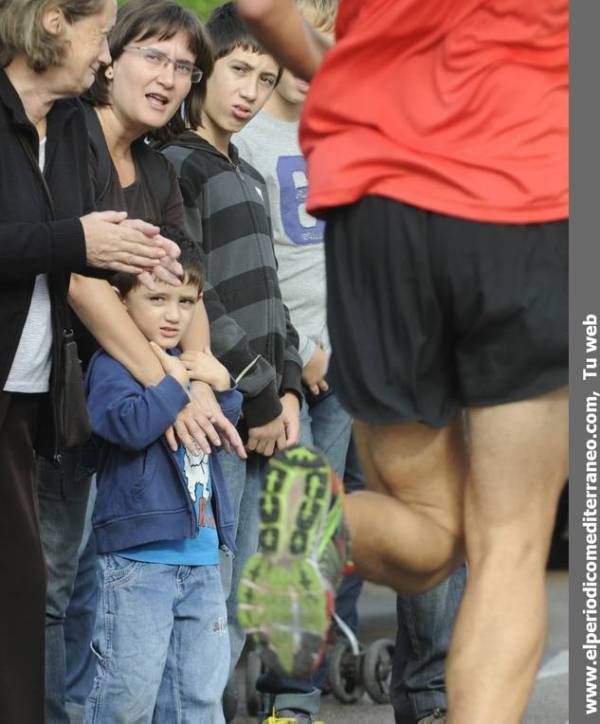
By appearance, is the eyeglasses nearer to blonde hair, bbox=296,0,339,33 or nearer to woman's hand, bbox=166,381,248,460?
blonde hair, bbox=296,0,339,33

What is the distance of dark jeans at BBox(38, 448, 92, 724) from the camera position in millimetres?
6215

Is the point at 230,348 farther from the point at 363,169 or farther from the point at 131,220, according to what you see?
the point at 363,169

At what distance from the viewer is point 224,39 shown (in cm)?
702

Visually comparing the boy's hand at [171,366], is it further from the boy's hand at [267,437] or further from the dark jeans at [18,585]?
the boy's hand at [267,437]

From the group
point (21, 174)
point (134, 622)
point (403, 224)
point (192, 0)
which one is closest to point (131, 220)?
point (21, 174)

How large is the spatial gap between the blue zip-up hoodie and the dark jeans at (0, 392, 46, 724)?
0.23 m

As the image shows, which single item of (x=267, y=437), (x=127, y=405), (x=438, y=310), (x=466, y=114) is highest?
(x=466, y=114)

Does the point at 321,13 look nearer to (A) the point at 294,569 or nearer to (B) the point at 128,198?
(B) the point at 128,198

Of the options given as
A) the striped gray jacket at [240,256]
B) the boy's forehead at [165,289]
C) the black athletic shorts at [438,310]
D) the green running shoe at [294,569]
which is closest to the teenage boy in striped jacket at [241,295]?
the striped gray jacket at [240,256]

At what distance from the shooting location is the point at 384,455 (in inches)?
181

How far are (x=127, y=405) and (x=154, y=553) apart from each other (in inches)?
17.1

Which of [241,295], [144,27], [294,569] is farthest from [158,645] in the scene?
[144,27]

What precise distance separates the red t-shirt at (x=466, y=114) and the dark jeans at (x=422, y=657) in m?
2.35
